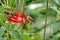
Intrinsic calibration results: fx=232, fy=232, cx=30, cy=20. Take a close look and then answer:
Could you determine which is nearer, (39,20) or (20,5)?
(20,5)

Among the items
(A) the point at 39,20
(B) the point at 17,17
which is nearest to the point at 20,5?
(B) the point at 17,17

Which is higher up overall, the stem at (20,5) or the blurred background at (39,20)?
the stem at (20,5)

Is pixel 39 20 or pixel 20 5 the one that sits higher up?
pixel 20 5

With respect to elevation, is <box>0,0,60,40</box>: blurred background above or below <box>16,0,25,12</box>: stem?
below

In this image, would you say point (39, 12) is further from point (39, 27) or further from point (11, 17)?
point (11, 17)

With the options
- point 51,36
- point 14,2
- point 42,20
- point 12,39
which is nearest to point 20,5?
point 14,2

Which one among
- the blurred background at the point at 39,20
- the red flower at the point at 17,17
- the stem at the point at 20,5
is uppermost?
the stem at the point at 20,5

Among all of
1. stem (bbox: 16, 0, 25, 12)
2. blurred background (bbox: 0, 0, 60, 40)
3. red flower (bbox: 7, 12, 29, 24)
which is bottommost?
blurred background (bbox: 0, 0, 60, 40)

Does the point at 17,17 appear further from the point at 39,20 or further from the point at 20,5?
the point at 39,20

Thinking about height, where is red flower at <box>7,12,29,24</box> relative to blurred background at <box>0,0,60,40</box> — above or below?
above

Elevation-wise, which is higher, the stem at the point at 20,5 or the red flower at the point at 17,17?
the stem at the point at 20,5

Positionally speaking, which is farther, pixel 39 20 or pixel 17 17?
pixel 39 20
